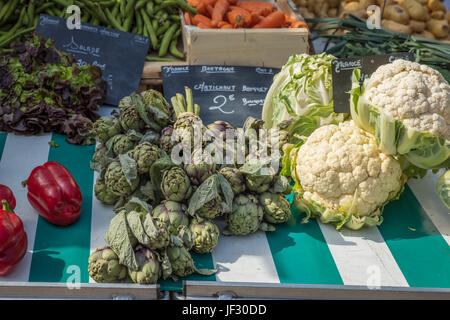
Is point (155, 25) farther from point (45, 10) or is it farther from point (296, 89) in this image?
point (296, 89)

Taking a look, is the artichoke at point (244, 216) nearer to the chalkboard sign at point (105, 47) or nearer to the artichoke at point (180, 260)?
the artichoke at point (180, 260)

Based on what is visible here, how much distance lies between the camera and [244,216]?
1.96 meters

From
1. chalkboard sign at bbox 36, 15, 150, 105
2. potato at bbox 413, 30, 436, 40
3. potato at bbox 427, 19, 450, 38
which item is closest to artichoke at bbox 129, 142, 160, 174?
chalkboard sign at bbox 36, 15, 150, 105

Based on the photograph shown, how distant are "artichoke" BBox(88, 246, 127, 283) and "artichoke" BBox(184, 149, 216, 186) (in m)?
0.43

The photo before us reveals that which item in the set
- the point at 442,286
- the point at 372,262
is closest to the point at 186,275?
the point at 372,262

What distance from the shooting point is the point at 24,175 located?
7.50 feet

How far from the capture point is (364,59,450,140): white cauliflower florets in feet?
6.34

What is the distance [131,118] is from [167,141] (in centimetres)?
21

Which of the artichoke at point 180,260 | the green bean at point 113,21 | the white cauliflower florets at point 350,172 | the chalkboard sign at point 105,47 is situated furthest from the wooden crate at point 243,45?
the artichoke at point 180,260

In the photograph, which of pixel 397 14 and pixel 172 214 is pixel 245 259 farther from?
pixel 397 14

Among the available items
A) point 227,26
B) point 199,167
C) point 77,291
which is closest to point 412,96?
point 199,167

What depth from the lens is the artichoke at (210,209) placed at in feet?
6.16

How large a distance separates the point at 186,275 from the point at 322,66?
123 centimetres

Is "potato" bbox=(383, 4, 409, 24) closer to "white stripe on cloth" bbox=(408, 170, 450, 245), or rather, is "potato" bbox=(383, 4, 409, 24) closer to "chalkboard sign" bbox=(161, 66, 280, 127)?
"chalkboard sign" bbox=(161, 66, 280, 127)
